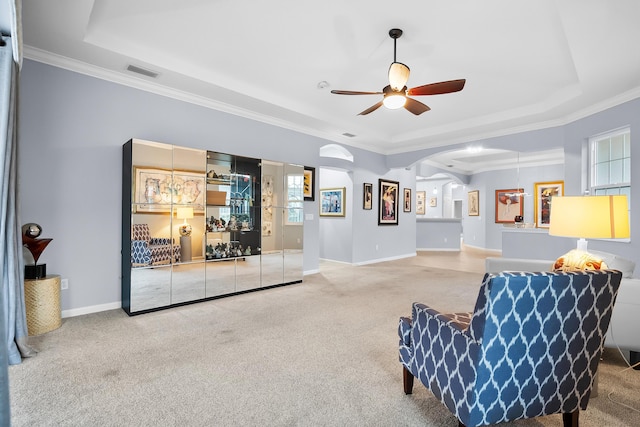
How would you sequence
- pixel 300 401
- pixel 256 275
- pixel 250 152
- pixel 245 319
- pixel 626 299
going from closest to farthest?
pixel 300 401
pixel 626 299
pixel 245 319
pixel 256 275
pixel 250 152

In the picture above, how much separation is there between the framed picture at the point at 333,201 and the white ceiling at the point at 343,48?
2686 millimetres

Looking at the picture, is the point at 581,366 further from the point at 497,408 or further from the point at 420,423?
the point at 420,423

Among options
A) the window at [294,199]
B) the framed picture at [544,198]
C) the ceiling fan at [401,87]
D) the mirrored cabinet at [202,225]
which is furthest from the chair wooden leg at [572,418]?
the framed picture at [544,198]

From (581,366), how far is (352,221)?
5.54 metres

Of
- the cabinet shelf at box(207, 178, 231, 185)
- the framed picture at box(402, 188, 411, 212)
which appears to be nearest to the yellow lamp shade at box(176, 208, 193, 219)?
the cabinet shelf at box(207, 178, 231, 185)

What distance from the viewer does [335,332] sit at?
3.13 metres

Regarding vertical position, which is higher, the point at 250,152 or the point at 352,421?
the point at 250,152

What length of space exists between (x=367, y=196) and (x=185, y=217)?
435 centimetres

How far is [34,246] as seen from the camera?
3.02 m

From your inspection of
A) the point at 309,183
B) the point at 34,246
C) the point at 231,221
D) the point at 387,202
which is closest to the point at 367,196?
the point at 387,202

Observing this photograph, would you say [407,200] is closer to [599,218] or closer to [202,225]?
[202,225]

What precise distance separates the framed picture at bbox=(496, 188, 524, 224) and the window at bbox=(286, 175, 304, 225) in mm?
7374

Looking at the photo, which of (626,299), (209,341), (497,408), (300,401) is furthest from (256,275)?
(626,299)

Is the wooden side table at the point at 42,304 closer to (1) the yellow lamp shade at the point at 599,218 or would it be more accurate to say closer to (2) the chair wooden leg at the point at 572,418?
(2) the chair wooden leg at the point at 572,418
